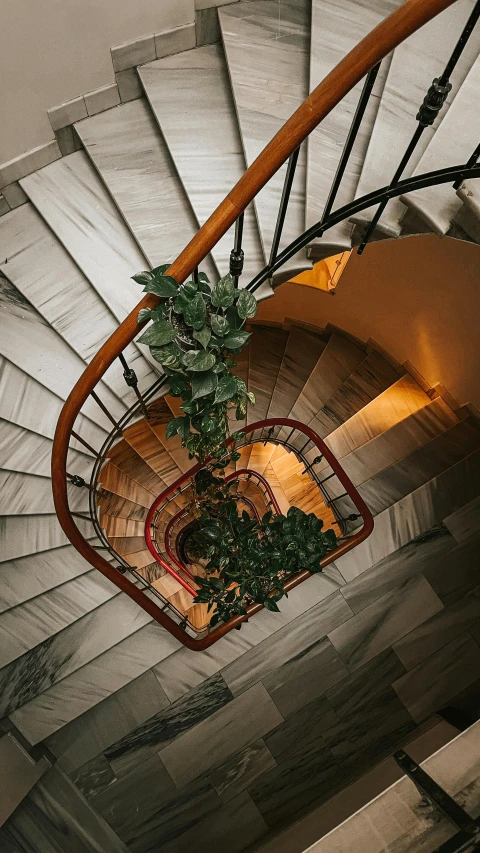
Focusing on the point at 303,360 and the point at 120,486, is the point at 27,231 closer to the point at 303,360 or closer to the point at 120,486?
the point at 120,486

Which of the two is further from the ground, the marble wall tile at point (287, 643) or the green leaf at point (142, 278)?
the green leaf at point (142, 278)

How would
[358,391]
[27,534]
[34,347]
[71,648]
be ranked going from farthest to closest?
[358,391]
[71,648]
[27,534]
[34,347]

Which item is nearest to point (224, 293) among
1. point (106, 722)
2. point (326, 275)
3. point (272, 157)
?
point (272, 157)

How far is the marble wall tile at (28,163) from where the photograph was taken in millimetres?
3469

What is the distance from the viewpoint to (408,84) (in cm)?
303

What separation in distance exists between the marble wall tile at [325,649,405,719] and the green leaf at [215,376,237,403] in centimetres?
307

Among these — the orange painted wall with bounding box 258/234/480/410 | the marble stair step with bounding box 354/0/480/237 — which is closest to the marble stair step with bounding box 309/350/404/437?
the orange painted wall with bounding box 258/234/480/410

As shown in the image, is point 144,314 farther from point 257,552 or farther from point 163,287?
point 257,552

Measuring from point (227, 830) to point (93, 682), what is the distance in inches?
58.2

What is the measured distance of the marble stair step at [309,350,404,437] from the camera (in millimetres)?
5773

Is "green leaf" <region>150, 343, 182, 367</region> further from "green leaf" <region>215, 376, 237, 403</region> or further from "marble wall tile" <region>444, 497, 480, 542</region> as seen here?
"marble wall tile" <region>444, 497, 480, 542</region>

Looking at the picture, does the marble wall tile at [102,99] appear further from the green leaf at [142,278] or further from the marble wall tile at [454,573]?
the marble wall tile at [454,573]

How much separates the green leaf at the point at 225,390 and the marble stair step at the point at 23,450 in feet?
5.85

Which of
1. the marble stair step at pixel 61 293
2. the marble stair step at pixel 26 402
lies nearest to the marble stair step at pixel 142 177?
the marble stair step at pixel 61 293
